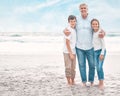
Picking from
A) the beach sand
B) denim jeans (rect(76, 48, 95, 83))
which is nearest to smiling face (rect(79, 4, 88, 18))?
denim jeans (rect(76, 48, 95, 83))

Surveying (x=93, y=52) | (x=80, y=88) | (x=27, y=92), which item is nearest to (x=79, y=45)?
(x=93, y=52)

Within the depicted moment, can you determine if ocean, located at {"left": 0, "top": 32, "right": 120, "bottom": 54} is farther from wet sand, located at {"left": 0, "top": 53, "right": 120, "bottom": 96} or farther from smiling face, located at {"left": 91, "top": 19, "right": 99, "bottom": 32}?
smiling face, located at {"left": 91, "top": 19, "right": 99, "bottom": 32}

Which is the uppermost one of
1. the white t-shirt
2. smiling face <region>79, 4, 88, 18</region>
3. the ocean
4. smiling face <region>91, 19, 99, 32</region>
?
smiling face <region>79, 4, 88, 18</region>

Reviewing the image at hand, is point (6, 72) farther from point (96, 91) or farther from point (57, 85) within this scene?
point (96, 91)

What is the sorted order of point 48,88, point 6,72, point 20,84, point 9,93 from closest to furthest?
point 9,93 < point 48,88 < point 20,84 < point 6,72

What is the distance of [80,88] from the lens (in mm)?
8648

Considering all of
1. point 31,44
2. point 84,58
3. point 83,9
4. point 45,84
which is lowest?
point 31,44

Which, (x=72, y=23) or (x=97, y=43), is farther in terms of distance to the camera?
(x=72, y=23)

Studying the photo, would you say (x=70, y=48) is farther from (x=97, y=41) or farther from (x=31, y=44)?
(x=31, y=44)

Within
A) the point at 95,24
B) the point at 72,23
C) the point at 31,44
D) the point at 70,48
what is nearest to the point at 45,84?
the point at 70,48

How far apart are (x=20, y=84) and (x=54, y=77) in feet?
4.99

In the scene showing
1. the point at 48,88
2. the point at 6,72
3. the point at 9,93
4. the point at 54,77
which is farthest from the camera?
the point at 6,72

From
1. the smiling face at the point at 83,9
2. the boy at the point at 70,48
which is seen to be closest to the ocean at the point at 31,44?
the boy at the point at 70,48

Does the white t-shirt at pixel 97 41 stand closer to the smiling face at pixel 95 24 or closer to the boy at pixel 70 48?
the smiling face at pixel 95 24
